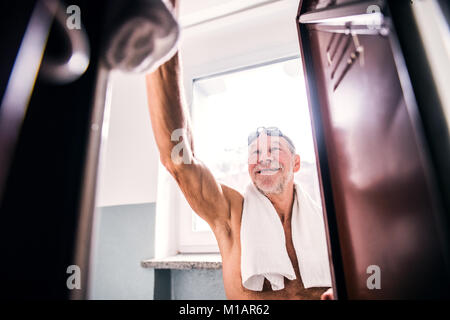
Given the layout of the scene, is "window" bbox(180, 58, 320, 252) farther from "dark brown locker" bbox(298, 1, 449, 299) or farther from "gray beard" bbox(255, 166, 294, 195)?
"dark brown locker" bbox(298, 1, 449, 299)

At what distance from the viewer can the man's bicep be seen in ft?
2.79

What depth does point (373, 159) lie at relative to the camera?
0.43 metres

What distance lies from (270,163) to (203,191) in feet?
1.00

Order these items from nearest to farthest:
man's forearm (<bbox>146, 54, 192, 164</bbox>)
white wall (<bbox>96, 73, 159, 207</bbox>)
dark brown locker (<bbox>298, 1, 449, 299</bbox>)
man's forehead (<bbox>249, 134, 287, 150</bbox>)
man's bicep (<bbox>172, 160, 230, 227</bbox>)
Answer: dark brown locker (<bbox>298, 1, 449, 299</bbox>) < man's forearm (<bbox>146, 54, 192, 164</bbox>) < man's bicep (<bbox>172, 160, 230, 227</bbox>) < man's forehead (<bbox>249, 134, 287, 150</bbox>) < white wall (<bbox>96, 73, 159, 207</bbox>)

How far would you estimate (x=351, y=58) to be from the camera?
0.47m

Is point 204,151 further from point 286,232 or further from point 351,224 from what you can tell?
point 351,224

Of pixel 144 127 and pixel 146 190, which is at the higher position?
pixel 144 127

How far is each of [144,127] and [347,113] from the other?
1.02 metres

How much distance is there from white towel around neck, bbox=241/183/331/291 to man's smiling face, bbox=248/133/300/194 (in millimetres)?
48

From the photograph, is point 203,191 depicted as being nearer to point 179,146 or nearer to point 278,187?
point 179,146

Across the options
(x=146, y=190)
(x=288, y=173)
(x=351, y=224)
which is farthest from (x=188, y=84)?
(x=351, y=224)

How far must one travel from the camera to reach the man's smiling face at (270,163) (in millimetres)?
948

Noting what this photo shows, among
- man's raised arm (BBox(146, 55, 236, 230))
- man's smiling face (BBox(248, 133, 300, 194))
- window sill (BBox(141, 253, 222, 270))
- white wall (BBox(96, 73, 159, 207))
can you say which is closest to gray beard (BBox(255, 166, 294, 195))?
man's smiling face (BBox(248, 133, 300, 194))

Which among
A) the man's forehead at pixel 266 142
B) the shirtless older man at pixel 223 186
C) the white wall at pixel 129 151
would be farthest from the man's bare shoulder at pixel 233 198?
the white wall at pixel 129 151
